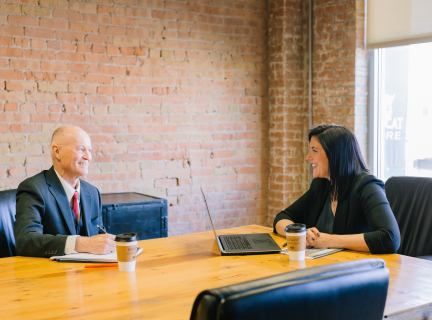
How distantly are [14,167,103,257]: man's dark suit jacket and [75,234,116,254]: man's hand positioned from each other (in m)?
0.07

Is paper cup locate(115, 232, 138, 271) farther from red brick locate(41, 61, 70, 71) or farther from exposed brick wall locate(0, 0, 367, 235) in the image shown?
red brick locate(41, 61, 70, 71)

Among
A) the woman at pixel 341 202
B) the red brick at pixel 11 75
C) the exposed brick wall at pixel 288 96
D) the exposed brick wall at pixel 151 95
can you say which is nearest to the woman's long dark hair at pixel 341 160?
the woman at pixel 341 202

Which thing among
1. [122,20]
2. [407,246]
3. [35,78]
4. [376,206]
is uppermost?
[122,20]

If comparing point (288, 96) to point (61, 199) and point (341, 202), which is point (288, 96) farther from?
point (61, 199)

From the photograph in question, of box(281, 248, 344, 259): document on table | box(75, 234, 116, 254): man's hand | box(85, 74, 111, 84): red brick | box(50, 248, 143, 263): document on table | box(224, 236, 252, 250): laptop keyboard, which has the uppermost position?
box(85, 74, 111, 84): red brick

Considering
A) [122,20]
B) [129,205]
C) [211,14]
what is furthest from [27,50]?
[211,14]

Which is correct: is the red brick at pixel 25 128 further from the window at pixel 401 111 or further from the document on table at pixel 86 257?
the window at pixel 401 111

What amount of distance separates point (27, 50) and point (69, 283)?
2.36m

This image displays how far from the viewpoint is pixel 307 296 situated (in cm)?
84

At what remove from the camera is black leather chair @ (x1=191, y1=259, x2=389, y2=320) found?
775 millimetres

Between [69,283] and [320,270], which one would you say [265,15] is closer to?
[69,283]

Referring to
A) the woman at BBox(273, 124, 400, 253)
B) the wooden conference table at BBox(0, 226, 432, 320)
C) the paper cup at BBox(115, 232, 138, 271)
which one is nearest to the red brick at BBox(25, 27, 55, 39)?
the wooden conference table at BBox(0, 226, 432, 320)

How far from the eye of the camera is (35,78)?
11.5ft

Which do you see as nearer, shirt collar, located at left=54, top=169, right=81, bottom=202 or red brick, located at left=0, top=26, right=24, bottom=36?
shirt collar, located at left=54, top=169, right=81, bottom=202
